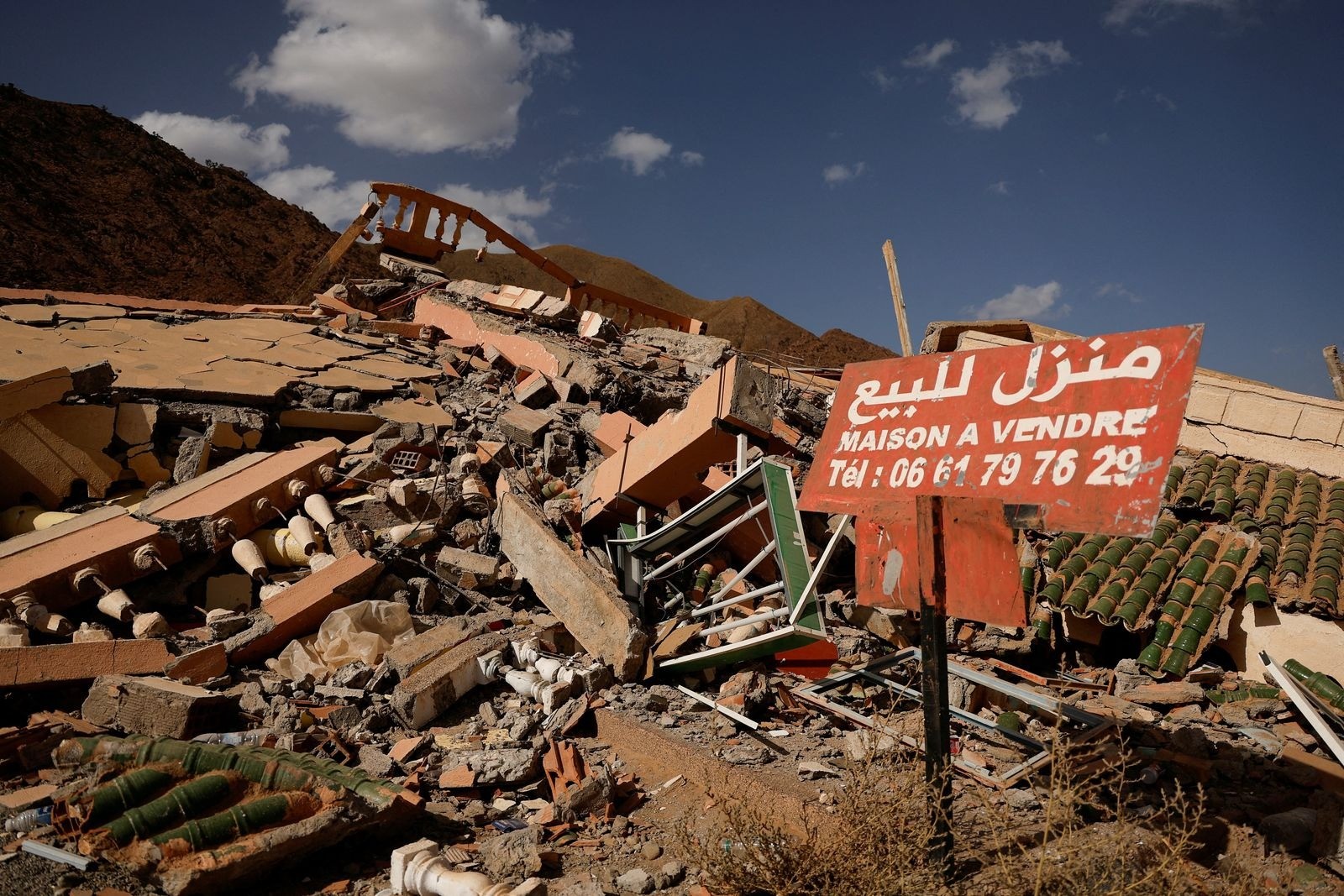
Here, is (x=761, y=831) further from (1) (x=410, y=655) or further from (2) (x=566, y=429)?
(2) (x=566, y=429)

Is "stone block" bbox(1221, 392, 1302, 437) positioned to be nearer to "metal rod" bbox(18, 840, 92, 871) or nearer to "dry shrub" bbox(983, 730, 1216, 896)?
"dry shrub" bbox(983, 730, 1216, 896)

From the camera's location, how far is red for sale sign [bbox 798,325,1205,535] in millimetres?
2604

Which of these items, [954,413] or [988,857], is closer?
[954,413]

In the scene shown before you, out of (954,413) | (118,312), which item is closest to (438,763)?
(954,413)

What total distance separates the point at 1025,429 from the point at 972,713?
2.96 metres

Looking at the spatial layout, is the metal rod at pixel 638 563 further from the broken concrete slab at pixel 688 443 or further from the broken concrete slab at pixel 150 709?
the broken concrete slab at pixel 150 709

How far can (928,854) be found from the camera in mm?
3129

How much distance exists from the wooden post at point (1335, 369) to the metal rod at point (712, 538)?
1494cm

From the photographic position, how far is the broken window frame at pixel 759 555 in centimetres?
459

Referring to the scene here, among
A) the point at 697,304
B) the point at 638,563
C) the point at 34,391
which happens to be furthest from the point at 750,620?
the point at 697,304

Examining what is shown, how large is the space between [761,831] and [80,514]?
5.53m

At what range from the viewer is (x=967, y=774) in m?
4.19

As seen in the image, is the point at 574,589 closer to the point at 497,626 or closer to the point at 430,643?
the point at 497,626

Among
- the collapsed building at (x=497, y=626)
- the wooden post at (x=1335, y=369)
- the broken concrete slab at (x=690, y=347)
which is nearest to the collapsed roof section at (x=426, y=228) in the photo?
the broken concrete slab at (x=690, y=347)
